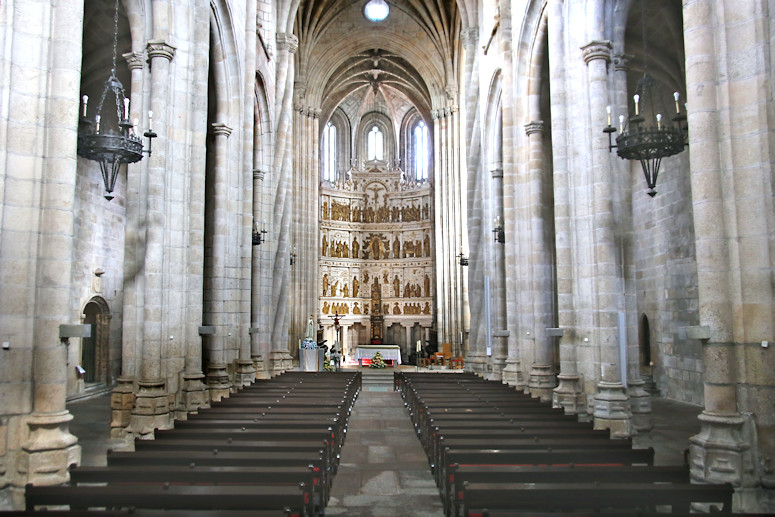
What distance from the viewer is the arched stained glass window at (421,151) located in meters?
45.0

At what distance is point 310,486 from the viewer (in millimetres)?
5852

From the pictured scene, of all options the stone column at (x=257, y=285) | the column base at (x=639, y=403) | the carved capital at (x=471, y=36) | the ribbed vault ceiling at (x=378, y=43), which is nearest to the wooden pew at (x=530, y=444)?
the column base at (x=639, y=403)

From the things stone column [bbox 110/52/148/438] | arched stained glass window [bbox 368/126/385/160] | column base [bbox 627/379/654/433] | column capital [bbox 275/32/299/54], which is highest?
arched stained glass window [bbox 368/126/385/160]

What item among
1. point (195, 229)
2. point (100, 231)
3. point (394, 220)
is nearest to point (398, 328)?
point (394, 220)

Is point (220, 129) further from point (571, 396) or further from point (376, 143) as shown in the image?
point (376, 143)

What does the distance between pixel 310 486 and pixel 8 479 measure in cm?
384

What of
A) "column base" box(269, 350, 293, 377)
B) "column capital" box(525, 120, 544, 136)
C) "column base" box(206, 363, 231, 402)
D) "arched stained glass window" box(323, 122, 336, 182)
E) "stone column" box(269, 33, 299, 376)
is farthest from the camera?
"arched stained glass window" box(323, 122, 336, 182)

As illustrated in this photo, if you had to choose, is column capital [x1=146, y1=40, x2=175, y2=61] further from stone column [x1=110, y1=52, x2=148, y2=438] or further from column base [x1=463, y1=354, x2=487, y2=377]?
column base [x1=463, y1=354, x2=487, y2=377]

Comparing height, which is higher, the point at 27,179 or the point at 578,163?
the point at 578,163

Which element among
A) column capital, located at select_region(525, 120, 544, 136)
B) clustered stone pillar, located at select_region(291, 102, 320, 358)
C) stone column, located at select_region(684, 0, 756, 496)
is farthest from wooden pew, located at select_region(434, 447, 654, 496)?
clustered stone pillar, located at select_region(291, 102, 320, 358)

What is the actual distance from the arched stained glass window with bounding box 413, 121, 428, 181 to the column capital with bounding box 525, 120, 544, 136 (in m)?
29.0

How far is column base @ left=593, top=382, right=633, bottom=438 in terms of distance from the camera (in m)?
10.8

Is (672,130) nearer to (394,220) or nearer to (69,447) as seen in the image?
(69,447)

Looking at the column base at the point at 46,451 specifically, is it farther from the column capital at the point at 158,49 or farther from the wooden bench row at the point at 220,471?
the column capital at the point at 158,49
